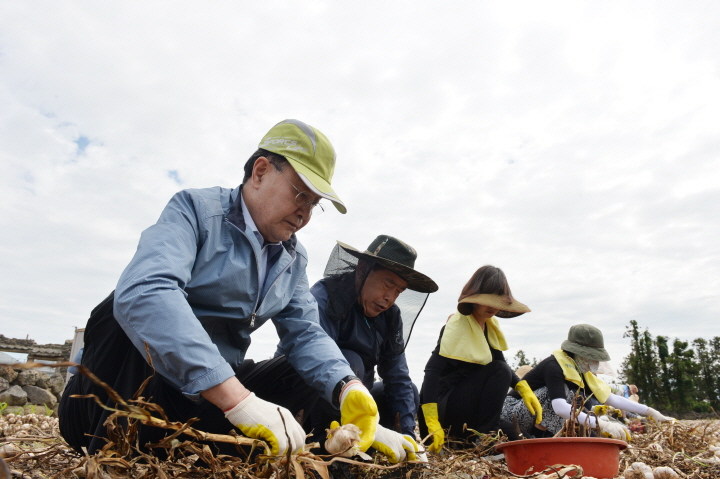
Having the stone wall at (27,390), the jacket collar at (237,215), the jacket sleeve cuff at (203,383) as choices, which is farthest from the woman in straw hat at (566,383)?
the stone wall at (27,390)

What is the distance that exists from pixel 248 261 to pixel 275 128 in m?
0.51

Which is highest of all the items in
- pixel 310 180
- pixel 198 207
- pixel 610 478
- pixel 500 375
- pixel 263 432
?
pixel 310 180

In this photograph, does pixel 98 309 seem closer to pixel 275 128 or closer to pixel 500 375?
pixel 275 128

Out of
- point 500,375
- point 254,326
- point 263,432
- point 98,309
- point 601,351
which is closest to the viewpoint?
point 263,432

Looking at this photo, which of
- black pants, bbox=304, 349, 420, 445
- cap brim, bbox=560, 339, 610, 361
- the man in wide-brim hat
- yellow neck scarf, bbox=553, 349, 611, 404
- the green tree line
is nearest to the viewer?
black pants, bbox=304, 349, 420, 445

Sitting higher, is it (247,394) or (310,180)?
(310,180)

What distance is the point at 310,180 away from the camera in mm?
1697

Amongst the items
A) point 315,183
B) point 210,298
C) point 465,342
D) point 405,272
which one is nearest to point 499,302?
point 465,342

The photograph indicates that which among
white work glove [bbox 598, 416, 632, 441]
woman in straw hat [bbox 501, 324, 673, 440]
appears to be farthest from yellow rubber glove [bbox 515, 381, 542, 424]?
white work glove [bbox 598, 416, 632, 441]

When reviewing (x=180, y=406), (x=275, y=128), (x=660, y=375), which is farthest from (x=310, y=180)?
(x=660, y=375)

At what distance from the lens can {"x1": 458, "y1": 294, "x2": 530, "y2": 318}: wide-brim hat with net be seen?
330 centimetres

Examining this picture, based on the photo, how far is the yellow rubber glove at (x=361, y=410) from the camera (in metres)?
1.59

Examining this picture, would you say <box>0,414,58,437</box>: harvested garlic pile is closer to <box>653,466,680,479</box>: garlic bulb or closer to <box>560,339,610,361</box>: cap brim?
<box>653,466,680,479</box>: garlic bulb

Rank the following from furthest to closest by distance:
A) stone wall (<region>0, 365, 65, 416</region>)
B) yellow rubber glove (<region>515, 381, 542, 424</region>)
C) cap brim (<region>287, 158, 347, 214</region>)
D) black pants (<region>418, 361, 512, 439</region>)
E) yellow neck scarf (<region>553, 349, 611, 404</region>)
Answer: stone wall (<region>0, 365, 65, 416</region>) < yellow neck scarf (<region>553, 349, 611, 404</region>) < yellow rubber glove (<region>515, 381, 542, 424</region>) < black pants (<region>418, 361, 512, 439</region>) < cap brim (<region>287, 158, 347, 214</region>)
